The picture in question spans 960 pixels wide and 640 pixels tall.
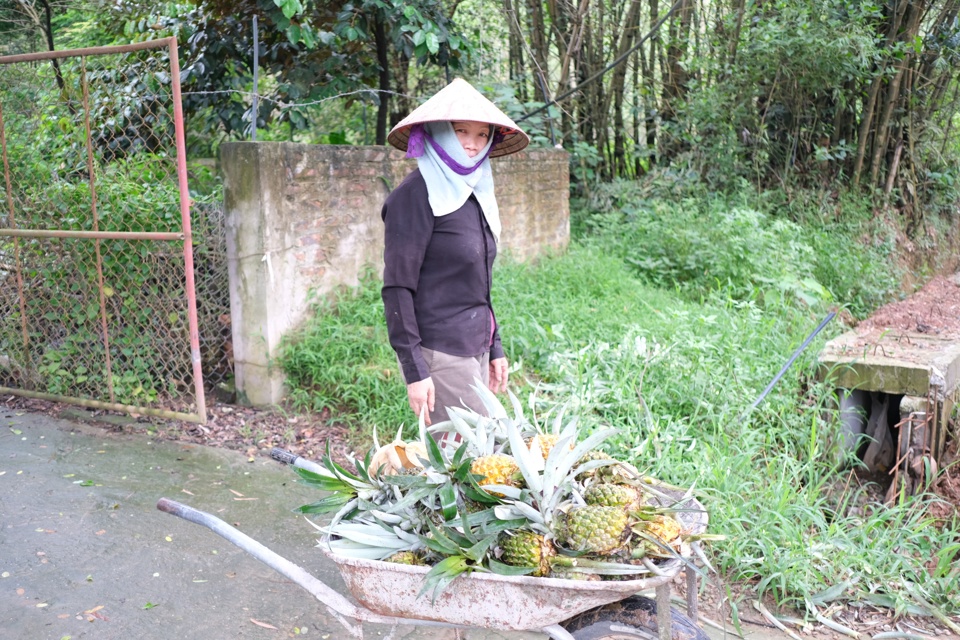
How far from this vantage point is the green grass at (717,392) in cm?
360

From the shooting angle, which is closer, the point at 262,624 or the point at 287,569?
the point at 287,569

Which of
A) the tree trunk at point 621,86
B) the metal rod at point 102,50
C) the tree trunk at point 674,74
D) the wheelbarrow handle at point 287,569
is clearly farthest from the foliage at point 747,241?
the wheelbarrow handle at point 287,569

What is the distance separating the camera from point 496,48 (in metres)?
10.0

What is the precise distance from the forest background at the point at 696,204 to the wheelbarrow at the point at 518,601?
136cm

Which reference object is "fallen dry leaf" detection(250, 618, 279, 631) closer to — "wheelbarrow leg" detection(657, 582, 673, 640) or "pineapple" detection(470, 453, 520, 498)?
"pineapple" detection(470, 453, 520, 498)

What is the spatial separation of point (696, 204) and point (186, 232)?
6016 mm

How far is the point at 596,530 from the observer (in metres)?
2.10

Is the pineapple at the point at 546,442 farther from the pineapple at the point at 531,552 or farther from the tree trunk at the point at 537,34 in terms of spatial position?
the tree trunk at the point at 537,34

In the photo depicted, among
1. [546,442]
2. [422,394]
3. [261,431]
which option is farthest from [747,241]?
[546,442]

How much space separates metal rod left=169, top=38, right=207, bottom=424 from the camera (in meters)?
4.68

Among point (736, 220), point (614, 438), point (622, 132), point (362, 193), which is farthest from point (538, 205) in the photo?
point (614, 438)

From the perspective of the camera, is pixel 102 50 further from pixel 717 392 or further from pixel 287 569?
pixel 717 392

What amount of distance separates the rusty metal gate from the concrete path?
1.44ft

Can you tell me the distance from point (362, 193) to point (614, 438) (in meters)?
2.60
